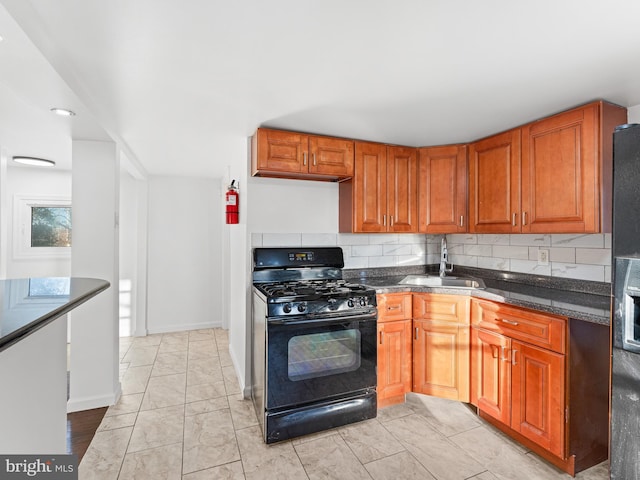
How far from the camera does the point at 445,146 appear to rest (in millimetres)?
2957

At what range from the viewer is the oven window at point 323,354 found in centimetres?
219

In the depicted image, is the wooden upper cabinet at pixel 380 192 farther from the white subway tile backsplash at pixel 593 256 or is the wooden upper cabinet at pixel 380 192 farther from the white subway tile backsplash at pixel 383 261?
the white subway tile backsplash at pixel 593 256

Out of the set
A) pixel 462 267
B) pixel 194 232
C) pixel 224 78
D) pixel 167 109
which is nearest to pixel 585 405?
pixel 462 267

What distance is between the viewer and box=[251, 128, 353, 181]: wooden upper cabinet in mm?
2496

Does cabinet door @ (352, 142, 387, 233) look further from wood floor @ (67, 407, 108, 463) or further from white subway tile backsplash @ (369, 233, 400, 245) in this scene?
wood floor @ (67, 407, 108, 463)

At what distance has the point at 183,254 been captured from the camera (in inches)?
181

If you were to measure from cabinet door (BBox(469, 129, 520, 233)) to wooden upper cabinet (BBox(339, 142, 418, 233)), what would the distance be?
0.48m

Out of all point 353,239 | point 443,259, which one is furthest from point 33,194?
point 443,259

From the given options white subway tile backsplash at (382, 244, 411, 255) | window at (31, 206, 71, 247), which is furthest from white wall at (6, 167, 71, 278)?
white subway tile backsplash at (382, 244, 411, 255)

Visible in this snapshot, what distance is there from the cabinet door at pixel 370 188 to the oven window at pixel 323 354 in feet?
3.02

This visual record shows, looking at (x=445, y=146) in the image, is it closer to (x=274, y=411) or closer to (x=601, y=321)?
(x=601, y=321)

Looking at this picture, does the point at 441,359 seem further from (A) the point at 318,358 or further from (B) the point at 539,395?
(A) the point at 318,358

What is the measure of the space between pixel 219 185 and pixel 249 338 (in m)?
2.67

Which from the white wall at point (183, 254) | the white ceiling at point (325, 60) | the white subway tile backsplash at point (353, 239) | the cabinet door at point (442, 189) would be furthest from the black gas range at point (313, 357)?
the white wall at point (183, 254)
